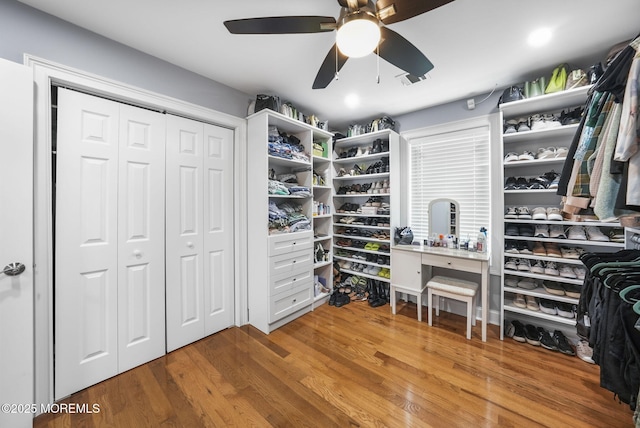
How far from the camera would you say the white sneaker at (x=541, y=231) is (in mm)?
2093

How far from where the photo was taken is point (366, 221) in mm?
Answer: 3254

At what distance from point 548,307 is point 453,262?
839mm

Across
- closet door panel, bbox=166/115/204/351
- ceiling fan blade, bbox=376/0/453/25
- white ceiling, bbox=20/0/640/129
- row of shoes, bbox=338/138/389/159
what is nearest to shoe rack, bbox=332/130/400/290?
row of shoes, bbox=338/138/389/159

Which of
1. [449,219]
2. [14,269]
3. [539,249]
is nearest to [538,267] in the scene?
[539,249]

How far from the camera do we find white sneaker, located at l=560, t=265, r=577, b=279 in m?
1.98

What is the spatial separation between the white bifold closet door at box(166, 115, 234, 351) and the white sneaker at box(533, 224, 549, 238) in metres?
2.97

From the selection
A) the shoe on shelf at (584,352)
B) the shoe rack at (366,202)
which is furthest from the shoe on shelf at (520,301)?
the shoe rack at (366,202)

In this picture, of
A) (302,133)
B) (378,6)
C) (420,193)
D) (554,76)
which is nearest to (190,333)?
(302,133)

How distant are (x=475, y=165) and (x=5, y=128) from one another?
12.5 feet

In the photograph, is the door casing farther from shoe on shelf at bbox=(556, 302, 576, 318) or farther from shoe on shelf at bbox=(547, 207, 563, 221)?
shoe on shelf at bbox=(556, 302, 576, 318)

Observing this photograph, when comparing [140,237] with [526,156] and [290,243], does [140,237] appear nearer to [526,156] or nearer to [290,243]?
[290,243]

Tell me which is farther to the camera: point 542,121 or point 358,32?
point 542,121

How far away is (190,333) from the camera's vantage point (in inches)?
85.6

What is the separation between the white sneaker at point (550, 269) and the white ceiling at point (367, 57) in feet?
5.81
